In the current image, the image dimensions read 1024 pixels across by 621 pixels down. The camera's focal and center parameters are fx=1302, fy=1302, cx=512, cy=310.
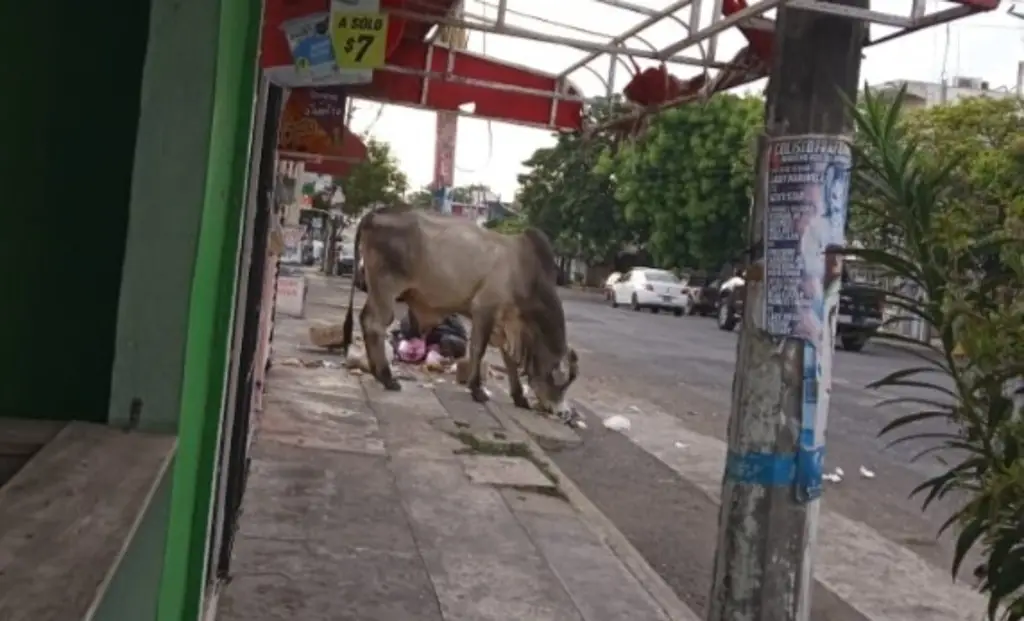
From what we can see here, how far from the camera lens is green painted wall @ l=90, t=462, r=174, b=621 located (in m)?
2.80

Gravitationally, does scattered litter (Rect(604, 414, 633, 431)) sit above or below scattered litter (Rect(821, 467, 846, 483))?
below

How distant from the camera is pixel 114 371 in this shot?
297 cm

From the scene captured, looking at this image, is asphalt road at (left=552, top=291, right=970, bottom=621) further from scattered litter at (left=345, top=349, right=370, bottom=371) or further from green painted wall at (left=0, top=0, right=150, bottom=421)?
scattered litter at (left=345, top=349, right=370, bottom=371)

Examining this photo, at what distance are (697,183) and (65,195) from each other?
138 feet

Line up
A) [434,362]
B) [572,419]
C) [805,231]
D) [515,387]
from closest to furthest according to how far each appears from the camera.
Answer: [805,231] < [572,419] < [515,387] < [434,362]

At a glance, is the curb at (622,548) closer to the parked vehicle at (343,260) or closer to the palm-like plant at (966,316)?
the palm-like plant at (966,316)

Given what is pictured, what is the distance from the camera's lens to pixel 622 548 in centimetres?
766

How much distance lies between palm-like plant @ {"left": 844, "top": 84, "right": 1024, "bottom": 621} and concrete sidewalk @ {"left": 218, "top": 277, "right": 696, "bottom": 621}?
133 inches

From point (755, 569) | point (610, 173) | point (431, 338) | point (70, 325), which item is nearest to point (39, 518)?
point (70, 325)

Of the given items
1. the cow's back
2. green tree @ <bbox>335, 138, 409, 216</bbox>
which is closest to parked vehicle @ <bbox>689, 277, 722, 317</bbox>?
green tree @ <bbox>335, 138, 409, 216</bbox>

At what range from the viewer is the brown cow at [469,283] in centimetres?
1398

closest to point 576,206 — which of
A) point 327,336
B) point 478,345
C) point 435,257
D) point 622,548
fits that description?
point 327,336

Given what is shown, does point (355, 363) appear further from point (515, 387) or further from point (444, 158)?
point (444, 158)

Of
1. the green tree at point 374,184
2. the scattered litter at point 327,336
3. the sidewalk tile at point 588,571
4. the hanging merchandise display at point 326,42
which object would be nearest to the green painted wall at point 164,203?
the hanging merchandise display at point 326,42
